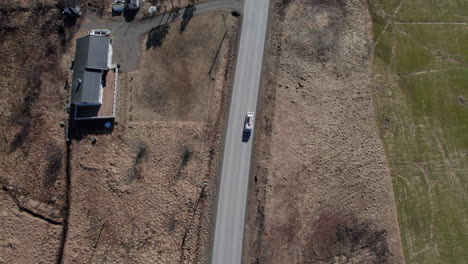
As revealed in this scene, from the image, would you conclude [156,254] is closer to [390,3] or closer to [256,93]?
[256,93]

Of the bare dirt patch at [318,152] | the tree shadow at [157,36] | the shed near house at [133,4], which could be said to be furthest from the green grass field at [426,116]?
the shed near house at [133,4]

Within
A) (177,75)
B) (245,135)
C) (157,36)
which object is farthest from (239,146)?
(157,36)

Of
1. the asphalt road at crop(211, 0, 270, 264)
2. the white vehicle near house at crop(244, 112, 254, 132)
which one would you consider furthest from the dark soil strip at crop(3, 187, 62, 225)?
the white vehicle near house at crop(244, 112, 254, 132)

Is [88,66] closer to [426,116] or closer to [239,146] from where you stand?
[239,146]

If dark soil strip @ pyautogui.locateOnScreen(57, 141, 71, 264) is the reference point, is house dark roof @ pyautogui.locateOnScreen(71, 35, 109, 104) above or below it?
above

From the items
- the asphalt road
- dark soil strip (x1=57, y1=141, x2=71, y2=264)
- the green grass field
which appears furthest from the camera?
the green grass field

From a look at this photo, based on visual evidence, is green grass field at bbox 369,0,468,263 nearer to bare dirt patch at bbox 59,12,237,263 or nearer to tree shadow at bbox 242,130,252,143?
tree shadow at bbox 242,130,252,143

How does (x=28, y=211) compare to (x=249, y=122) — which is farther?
(x=249, y=122)
